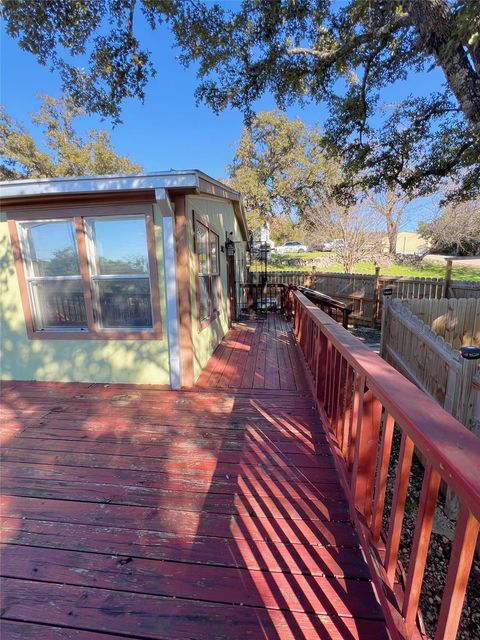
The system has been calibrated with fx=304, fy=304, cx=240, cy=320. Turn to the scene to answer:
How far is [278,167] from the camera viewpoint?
719 inches

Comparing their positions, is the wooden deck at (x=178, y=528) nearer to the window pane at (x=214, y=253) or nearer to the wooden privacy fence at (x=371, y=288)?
the window pane at (x=214, y=253)

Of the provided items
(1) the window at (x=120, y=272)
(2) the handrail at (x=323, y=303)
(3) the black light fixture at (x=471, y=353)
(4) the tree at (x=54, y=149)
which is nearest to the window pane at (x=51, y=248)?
(1) the window at (x=120, y=272)

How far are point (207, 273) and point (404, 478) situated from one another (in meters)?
4.18

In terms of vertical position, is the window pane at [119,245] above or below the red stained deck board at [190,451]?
above

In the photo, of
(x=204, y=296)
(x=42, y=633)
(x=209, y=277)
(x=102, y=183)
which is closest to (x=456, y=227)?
(x=209, y=277)

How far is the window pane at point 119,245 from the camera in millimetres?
3590

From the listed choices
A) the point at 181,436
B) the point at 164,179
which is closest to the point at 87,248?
the point at 164,179

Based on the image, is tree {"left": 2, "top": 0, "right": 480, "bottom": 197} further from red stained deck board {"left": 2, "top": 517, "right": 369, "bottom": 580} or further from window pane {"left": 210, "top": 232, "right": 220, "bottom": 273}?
red stained deck board {"left": 2, "top": 517, "right": 369, "bottom": 580}

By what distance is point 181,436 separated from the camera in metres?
2.72

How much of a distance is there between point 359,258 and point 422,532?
17.2 m

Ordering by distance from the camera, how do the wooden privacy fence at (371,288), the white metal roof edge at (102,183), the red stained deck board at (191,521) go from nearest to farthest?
1. the red stained deck board at (191,521)
2. the white metal roof edge at (102,183)
3. the wooden privacy fence at (371,288)

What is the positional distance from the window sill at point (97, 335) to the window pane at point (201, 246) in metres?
1.22

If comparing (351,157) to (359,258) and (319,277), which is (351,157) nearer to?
(319,277)

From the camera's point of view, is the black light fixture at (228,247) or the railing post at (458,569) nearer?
the railing post at (458,569)
